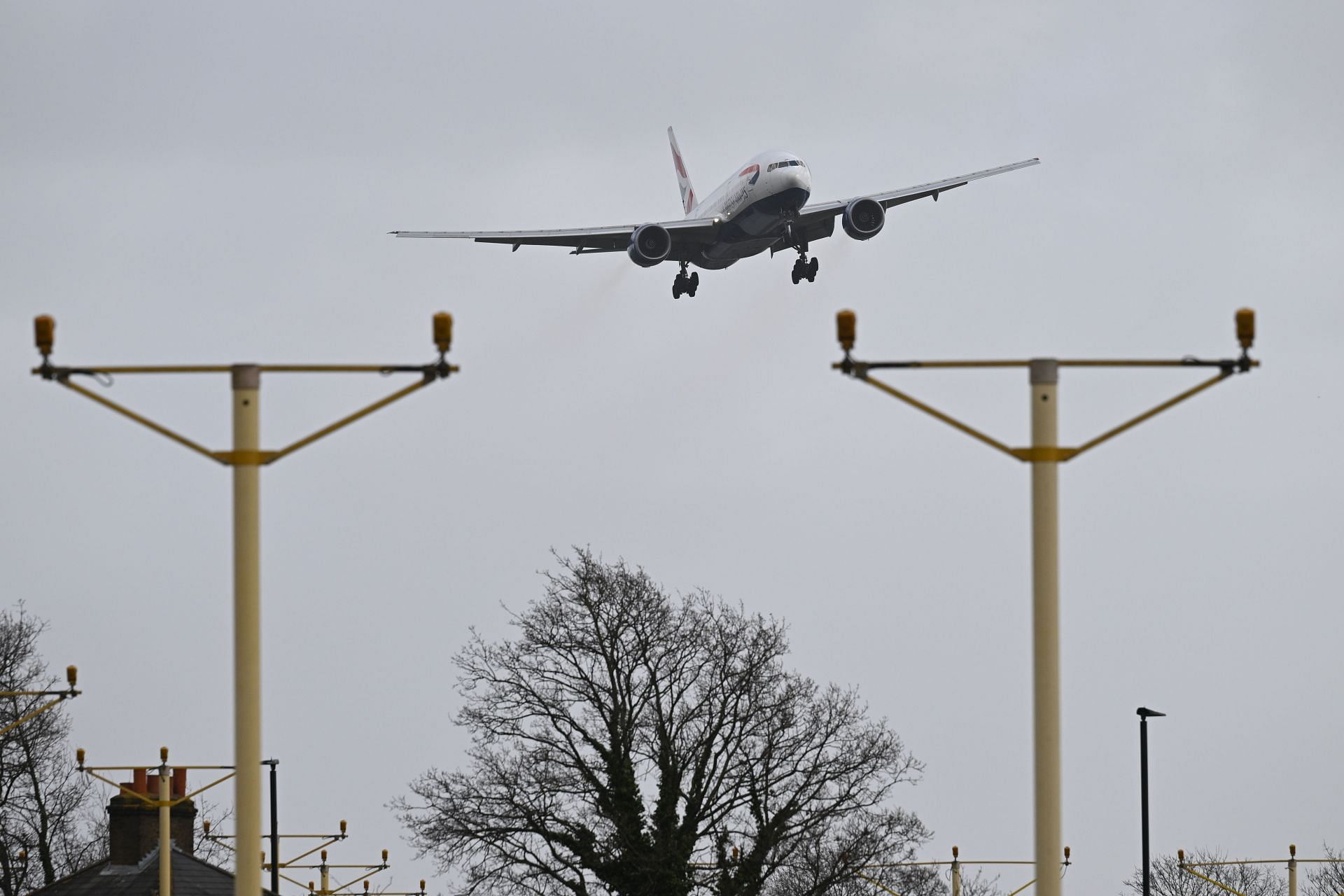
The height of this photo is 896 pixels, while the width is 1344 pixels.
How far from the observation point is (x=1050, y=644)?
18.9 meters

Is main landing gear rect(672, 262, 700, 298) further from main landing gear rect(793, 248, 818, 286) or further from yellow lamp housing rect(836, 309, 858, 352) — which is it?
yellow lamp housing rect(836, 309, 858, 352)

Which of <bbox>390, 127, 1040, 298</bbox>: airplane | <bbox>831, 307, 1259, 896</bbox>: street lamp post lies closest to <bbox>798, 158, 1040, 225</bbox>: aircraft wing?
<bbox>390, 127, 1040, 298</bbox>: airplane

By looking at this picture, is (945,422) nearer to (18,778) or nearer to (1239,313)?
(1239,313)

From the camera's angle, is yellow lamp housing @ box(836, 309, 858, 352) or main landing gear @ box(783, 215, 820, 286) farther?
main landing gear @ box(783, 215, 820, 286)

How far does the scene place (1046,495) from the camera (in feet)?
63.0

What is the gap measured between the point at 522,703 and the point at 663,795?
11.9 ft

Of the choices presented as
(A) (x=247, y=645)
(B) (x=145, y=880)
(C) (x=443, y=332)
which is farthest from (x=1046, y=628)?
(B) (x=145, y=880)

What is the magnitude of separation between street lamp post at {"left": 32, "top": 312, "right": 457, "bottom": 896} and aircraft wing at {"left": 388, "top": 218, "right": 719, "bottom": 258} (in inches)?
1854

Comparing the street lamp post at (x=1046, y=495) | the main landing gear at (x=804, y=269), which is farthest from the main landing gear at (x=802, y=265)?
the street lamp post at (x=1046, y=495)

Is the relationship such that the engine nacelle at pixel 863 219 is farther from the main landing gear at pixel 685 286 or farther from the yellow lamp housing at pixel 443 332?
the yellow lamp housing at pixel 443 332

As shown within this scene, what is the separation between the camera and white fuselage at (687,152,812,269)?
2522 inches

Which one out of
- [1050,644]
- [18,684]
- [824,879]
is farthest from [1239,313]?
[18,684]

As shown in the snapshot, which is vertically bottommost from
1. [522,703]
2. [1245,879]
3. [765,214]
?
[1245,879]

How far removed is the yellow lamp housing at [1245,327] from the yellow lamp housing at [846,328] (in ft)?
10.3
